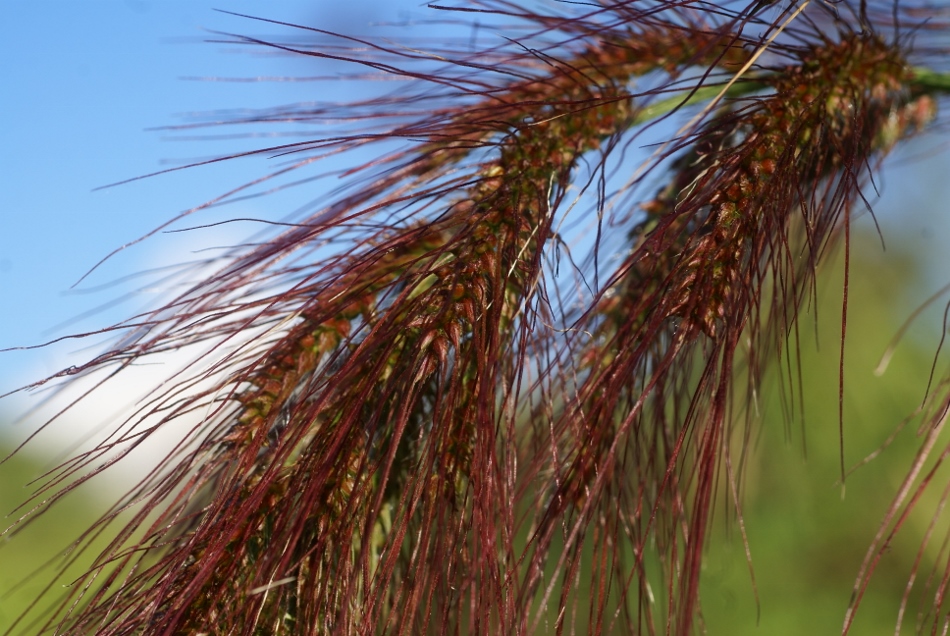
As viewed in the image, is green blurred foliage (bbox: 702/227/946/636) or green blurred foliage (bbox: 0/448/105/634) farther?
green blurred foliage (bbox: 0/448/105/634)

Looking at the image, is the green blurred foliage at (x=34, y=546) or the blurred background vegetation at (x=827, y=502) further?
the green blurred foliage at (x=34, y=546)

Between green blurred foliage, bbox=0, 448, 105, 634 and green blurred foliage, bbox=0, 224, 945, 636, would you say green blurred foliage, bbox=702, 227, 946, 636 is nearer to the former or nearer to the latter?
green blurred foliage, bbox=0, 224, 945, 636

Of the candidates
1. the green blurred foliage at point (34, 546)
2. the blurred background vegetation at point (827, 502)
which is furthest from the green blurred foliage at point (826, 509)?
the green blurred foliage at point (34, 546)

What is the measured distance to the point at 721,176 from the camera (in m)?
0.67

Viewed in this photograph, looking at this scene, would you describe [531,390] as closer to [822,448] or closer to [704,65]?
[704,65]

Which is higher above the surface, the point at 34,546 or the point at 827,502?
the point at 34,546

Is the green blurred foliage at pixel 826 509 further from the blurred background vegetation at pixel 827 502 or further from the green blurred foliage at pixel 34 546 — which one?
the green blurred foliage at pixel 34 546

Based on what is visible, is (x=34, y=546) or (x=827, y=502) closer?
(x=827, y=502)

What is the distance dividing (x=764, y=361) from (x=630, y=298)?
0.21m

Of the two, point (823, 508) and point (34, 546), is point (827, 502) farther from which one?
point (34, 546)

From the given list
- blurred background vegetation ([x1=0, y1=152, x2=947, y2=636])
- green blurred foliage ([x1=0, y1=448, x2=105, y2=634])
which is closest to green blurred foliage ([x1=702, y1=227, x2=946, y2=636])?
blurred background vegetation ([x1=0, y1=152, x2=947, y2=636])

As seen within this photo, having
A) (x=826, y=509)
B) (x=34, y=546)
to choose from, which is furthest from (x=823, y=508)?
(x=34, y=546)

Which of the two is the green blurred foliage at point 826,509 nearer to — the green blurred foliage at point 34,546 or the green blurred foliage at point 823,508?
the green blurred foliage at point 823,508

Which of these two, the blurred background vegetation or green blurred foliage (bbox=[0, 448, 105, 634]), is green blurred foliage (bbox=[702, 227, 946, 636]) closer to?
the blurred background vegetation
